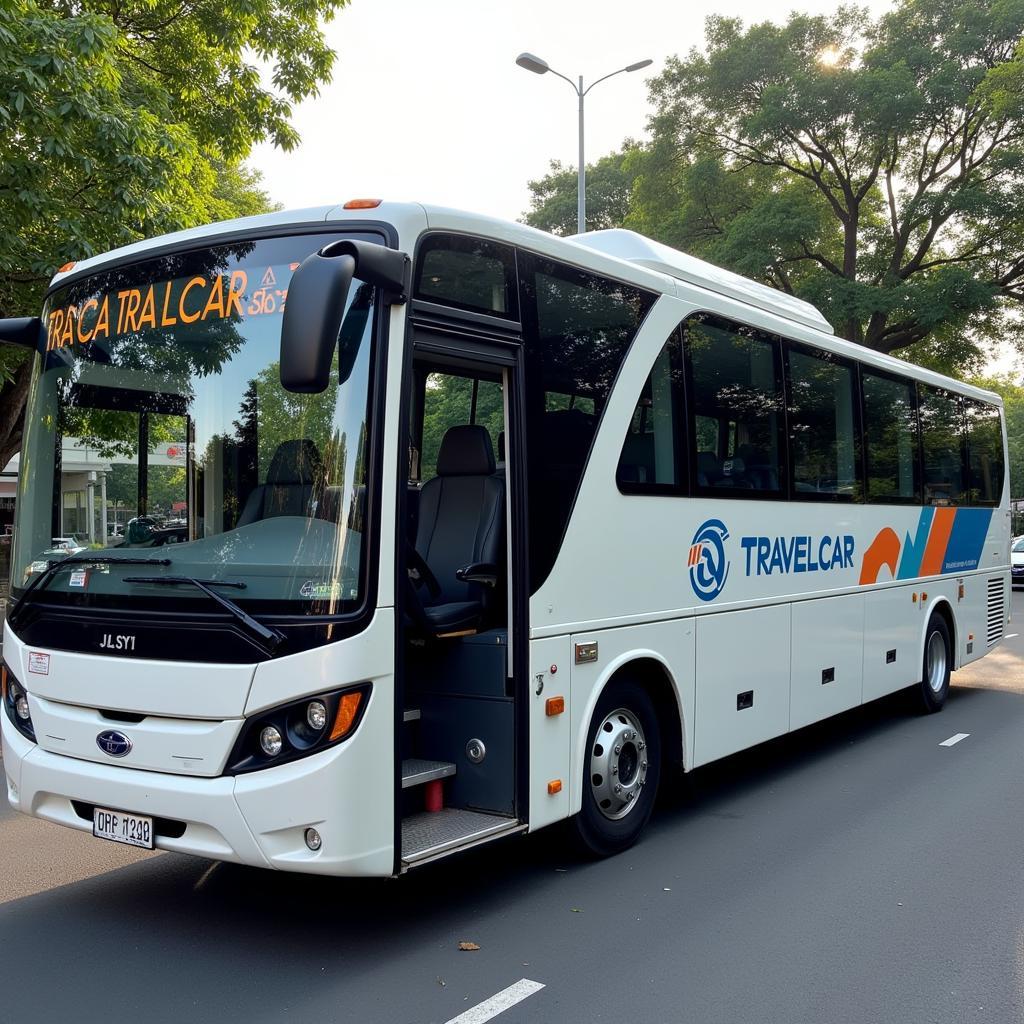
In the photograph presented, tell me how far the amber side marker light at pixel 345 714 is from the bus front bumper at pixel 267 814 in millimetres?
56

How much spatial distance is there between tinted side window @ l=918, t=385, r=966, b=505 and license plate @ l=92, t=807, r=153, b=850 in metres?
7.98

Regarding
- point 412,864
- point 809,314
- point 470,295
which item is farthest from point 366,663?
point 809,314

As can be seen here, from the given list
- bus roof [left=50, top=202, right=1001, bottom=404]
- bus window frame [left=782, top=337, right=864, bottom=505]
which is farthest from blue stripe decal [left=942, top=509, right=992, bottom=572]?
bus roof [left=50, top=202, right=1001, bottom=404]

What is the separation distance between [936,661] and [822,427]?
3.58m

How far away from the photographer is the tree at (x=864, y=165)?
23.5 meters

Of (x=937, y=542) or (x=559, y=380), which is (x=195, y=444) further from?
(x=937, y=542)

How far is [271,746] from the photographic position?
4098 millimetres

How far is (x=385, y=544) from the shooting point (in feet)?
13.9

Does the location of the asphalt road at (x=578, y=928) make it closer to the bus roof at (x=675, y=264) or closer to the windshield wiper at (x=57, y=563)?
the windshield wiper at (x=57, y=563)

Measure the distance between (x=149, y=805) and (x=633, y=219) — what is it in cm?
2663

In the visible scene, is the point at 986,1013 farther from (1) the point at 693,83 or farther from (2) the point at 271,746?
(1) the point at 693,83

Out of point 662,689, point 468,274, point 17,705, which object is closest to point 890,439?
Result: point 662,689

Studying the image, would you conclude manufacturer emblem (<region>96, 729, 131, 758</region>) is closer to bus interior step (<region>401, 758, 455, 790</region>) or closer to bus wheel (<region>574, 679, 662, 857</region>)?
bus interior step (<region>401, 758, 455, 790</region>)

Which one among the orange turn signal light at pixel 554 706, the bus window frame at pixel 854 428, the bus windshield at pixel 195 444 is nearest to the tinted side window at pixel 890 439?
the bus window frame at pixel 854 428
